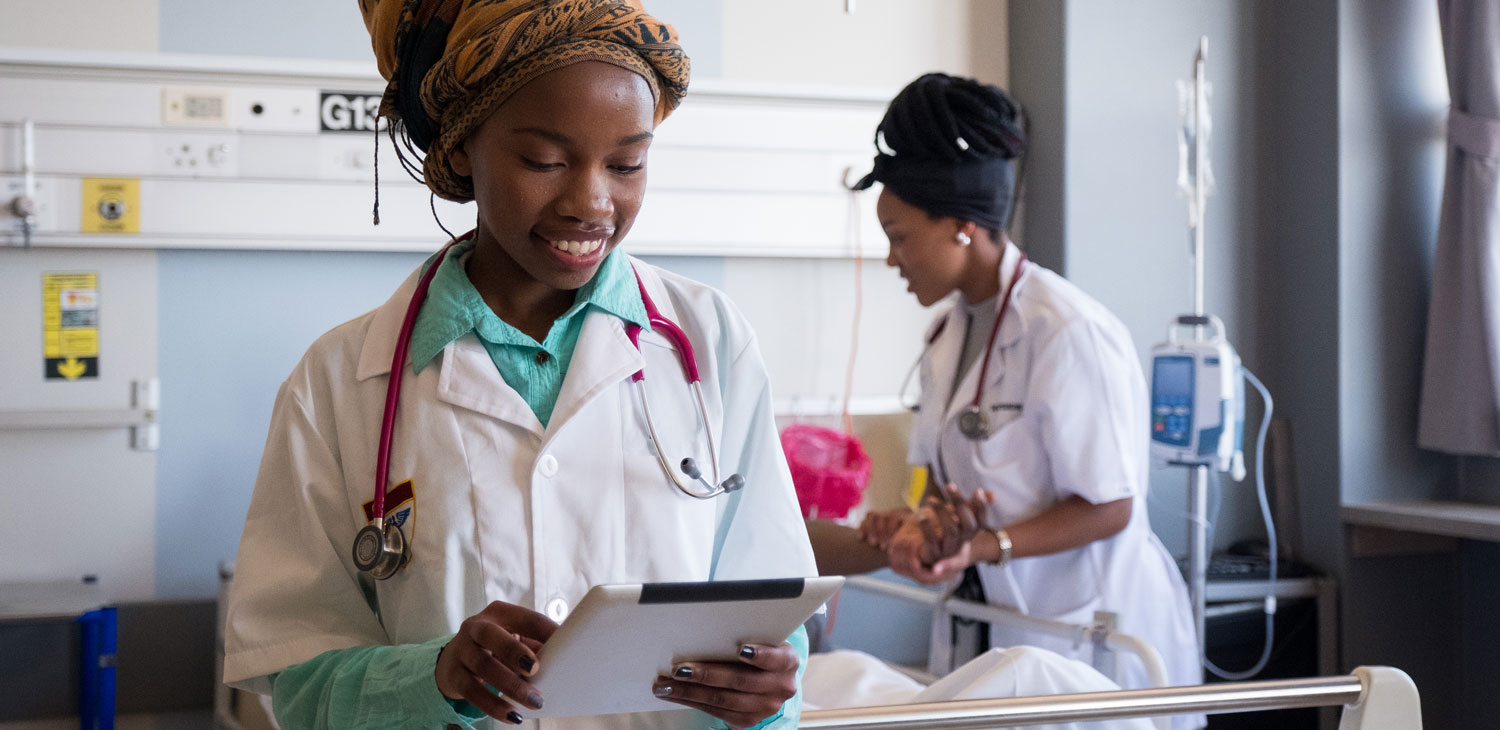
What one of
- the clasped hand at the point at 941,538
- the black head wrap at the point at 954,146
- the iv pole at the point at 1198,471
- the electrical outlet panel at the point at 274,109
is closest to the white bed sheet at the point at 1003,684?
the clasped hand at the point at 941,538

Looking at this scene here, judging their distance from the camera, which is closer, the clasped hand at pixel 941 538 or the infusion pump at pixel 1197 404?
the clasped hand at pixel 941 538

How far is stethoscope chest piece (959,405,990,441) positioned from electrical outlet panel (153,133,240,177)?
1.75 meters

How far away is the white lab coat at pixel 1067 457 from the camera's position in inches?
81.1

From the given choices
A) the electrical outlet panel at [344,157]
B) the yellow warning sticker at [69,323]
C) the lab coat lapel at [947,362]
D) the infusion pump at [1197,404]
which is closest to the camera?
the lab coat lapel at [947,362]

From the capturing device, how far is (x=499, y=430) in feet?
3.32

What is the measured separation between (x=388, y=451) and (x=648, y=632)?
1.02 ft

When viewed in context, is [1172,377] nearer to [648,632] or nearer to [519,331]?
[519,331]

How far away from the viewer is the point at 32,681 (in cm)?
249

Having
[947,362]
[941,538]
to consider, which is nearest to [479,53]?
[941,538]

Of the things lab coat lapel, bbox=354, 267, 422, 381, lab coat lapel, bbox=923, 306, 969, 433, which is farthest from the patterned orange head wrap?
lab coat lapel, bbox=923, 306, 969, 433

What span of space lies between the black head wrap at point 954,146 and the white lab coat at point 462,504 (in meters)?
1.22

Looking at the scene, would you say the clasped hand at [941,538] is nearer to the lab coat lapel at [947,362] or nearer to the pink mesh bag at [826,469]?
the lab coat lapel at [947,362]

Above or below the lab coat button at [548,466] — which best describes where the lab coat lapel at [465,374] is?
above

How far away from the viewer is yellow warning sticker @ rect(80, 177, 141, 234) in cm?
271
